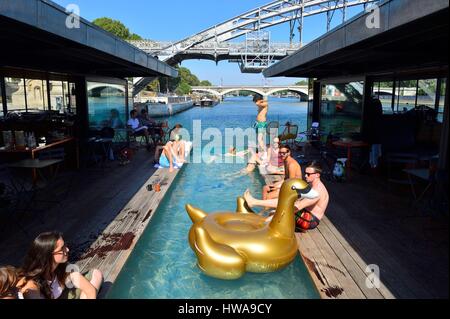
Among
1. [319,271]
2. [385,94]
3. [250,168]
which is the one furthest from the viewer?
[250,168]

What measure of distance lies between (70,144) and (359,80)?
23.5 ft

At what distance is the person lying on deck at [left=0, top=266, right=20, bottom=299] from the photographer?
8.54 feet

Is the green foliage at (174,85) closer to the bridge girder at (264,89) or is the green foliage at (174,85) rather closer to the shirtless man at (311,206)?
the bridge girder at (264,89)

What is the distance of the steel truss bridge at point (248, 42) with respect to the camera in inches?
2217

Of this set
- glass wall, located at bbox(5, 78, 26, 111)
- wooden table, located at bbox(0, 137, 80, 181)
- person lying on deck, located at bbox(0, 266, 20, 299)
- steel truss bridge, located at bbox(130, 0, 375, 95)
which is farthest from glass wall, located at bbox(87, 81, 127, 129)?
steel truss bridge, located at bbox(130, 0, 375, 95)

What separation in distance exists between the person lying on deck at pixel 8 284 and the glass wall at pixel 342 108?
8.69 m

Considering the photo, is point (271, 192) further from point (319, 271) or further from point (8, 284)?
point (8, 284)

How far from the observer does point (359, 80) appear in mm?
9617

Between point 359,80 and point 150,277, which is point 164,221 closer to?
point 150,277

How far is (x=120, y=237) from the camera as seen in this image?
14.8 feet

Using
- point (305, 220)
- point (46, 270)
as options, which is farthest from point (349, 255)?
point (46, 270)

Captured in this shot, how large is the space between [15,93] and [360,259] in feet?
26.1

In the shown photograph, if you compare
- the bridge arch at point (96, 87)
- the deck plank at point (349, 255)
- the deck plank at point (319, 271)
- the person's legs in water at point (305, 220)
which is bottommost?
the deck plank at point (319, 271)

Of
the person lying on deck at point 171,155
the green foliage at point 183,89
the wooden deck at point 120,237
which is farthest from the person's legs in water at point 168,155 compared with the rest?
the green foliage at point 183,89
